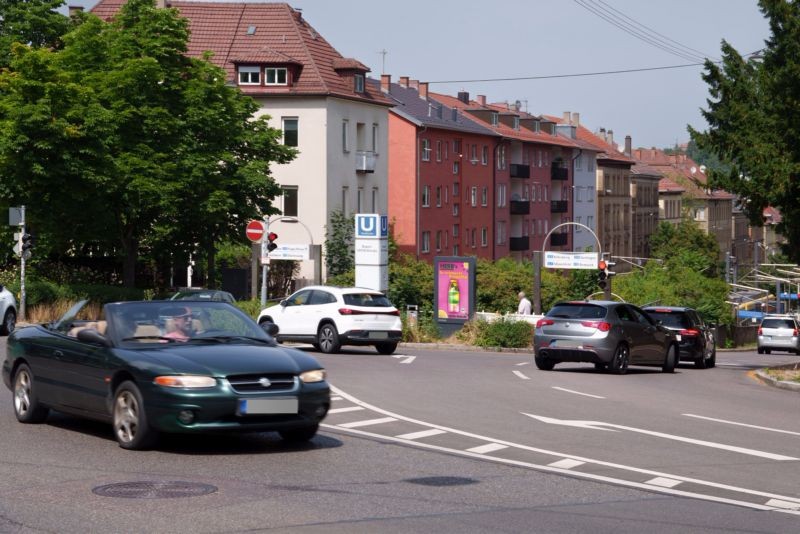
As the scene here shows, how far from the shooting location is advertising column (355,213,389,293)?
39312 mm

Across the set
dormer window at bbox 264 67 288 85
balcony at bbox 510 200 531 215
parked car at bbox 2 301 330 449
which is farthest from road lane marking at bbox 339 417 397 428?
balcony at bbox 510 200 531 215

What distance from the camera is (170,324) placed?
12.5 meters

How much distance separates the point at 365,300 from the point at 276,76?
4102 centimetres

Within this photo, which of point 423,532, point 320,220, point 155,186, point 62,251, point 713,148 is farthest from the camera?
point 320,220

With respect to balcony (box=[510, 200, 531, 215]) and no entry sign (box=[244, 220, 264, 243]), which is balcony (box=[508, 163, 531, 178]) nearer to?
balcony (box=[510, 200, 531, 215])

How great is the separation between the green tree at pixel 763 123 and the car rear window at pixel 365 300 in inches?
316

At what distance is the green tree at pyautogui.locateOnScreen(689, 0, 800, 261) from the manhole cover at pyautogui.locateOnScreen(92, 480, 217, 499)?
21.0 m

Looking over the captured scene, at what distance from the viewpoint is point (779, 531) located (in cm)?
844

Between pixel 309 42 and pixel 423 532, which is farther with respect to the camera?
pixel 309 42

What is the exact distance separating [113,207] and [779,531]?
3982cm

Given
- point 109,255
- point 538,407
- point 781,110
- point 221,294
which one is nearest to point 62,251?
point 109,255

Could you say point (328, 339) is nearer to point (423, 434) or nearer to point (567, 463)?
point (423, 434)

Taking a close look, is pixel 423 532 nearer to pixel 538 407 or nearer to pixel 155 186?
pixel 538 407

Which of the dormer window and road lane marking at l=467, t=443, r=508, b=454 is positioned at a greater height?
the dormer window
